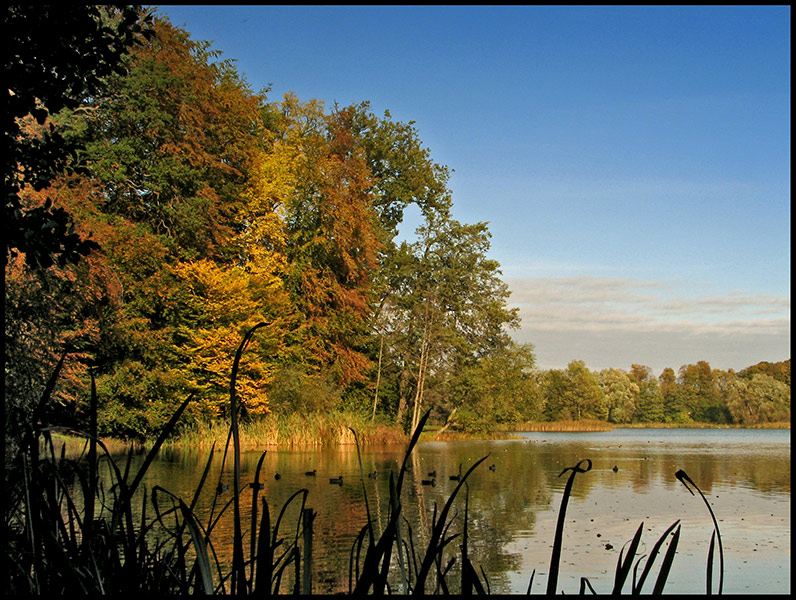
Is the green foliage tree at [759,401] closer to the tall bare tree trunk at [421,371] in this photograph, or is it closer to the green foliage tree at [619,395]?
the green foliage tree at [619,395]

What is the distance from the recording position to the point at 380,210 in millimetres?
32812

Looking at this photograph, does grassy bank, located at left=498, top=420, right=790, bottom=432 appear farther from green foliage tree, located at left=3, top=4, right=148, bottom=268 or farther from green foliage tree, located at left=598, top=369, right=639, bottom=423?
green foliage tree, located at left=3, top=4, right=148, bottom=268

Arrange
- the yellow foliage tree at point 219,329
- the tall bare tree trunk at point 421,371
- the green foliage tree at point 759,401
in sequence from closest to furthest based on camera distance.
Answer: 1. the yellow foliage tree at point 219,329
2. the tall bare tree trunk at point 421,371
3. the green foliage tree at point 759,401

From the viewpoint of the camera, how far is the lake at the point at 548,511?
6.71m

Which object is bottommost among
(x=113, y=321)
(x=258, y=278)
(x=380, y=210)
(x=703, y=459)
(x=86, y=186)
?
(x=703, y=459)

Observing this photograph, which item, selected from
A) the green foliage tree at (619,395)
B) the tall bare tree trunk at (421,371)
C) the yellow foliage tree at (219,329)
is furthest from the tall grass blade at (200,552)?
the green foliage tree at (619,395)

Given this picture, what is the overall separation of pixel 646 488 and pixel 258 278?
563 inches

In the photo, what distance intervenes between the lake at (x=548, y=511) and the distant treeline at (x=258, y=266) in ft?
12.6

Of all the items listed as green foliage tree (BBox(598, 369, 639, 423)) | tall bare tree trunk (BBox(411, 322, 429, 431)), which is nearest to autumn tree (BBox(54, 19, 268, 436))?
tall bare tree trunk (BBox(411, 322, 429, 431))

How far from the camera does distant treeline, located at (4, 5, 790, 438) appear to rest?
866 inches

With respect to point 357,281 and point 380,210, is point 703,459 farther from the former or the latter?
point 380,210

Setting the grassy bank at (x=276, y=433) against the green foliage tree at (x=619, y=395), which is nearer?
the grassy bank at (x=276, y=433)

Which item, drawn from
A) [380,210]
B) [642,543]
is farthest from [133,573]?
[380,210]

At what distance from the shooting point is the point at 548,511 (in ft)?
34.2
